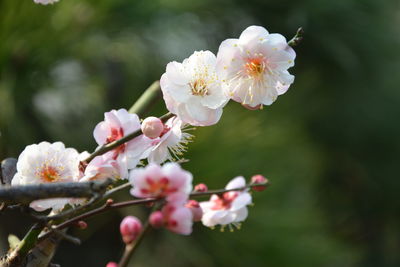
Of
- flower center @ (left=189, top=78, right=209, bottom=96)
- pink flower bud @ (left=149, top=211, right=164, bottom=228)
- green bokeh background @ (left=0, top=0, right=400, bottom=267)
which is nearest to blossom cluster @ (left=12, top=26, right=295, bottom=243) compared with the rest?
flower center @ (left=189, top=78, right=209, bottom=96)

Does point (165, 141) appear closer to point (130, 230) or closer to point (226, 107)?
point (130, 230)

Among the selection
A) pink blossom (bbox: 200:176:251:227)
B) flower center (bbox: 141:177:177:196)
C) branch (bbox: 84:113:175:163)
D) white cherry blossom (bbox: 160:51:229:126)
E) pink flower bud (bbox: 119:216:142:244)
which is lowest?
pink flower bud (bbox: 119:216:142:244)

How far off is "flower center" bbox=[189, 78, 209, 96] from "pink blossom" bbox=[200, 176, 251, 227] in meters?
0.07

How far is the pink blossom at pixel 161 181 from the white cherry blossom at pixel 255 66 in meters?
0.13

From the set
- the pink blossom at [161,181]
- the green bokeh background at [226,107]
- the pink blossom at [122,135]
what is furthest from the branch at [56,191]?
the green bokeh background at [226,107]

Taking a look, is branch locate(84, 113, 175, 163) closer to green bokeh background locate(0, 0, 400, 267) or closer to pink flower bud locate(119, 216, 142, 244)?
pink flower bud locate(119, 216, 142, 244)

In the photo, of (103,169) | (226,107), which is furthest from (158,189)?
(226,107)

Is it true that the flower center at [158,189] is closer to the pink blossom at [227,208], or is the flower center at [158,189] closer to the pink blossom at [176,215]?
the pink blossom at [176,215]

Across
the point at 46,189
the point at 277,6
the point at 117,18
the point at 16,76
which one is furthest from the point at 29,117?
the point at 46,189

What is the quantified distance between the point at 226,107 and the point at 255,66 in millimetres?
1070

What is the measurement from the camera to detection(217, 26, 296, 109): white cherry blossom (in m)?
0.39

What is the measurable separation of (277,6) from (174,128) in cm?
148

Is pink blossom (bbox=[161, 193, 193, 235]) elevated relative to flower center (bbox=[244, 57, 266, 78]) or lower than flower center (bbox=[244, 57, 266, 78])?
lower

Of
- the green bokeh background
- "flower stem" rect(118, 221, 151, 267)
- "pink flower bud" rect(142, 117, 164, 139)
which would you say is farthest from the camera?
the green bokeh background
